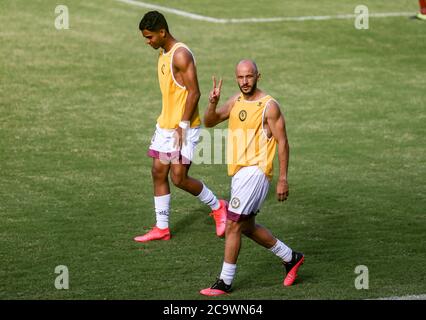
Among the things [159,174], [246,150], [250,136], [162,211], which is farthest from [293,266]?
[159,174]

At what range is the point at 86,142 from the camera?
62.0ft

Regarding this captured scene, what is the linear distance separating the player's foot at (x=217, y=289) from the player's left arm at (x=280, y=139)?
1.13 metres

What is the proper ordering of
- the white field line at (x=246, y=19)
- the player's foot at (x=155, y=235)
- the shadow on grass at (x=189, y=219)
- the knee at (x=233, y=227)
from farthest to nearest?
the white field line at (x=246, y=19) → the shadow on grass at (x=189, y=219) → the player's foot at (x=155, y=235) → the knee at (x=233, y=227)

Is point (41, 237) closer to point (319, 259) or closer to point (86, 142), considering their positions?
point (319, 259)

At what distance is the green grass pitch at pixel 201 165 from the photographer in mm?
12812

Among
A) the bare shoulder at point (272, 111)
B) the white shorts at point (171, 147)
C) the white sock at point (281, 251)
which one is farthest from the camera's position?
the white shorts at point (171, 147)

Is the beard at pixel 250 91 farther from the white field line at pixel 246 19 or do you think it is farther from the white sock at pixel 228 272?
the white field line at pixel 246 19

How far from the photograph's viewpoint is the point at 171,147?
13797mm

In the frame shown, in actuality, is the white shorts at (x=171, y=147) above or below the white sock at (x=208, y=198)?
above

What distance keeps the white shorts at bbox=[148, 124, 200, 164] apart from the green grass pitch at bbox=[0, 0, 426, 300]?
1011mm

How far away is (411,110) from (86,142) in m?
6.06

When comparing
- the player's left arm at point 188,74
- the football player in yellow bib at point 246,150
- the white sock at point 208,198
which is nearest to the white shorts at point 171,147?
the player's left arm at point 188,74

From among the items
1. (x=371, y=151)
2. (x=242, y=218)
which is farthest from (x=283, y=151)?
(x=371, y=151)
